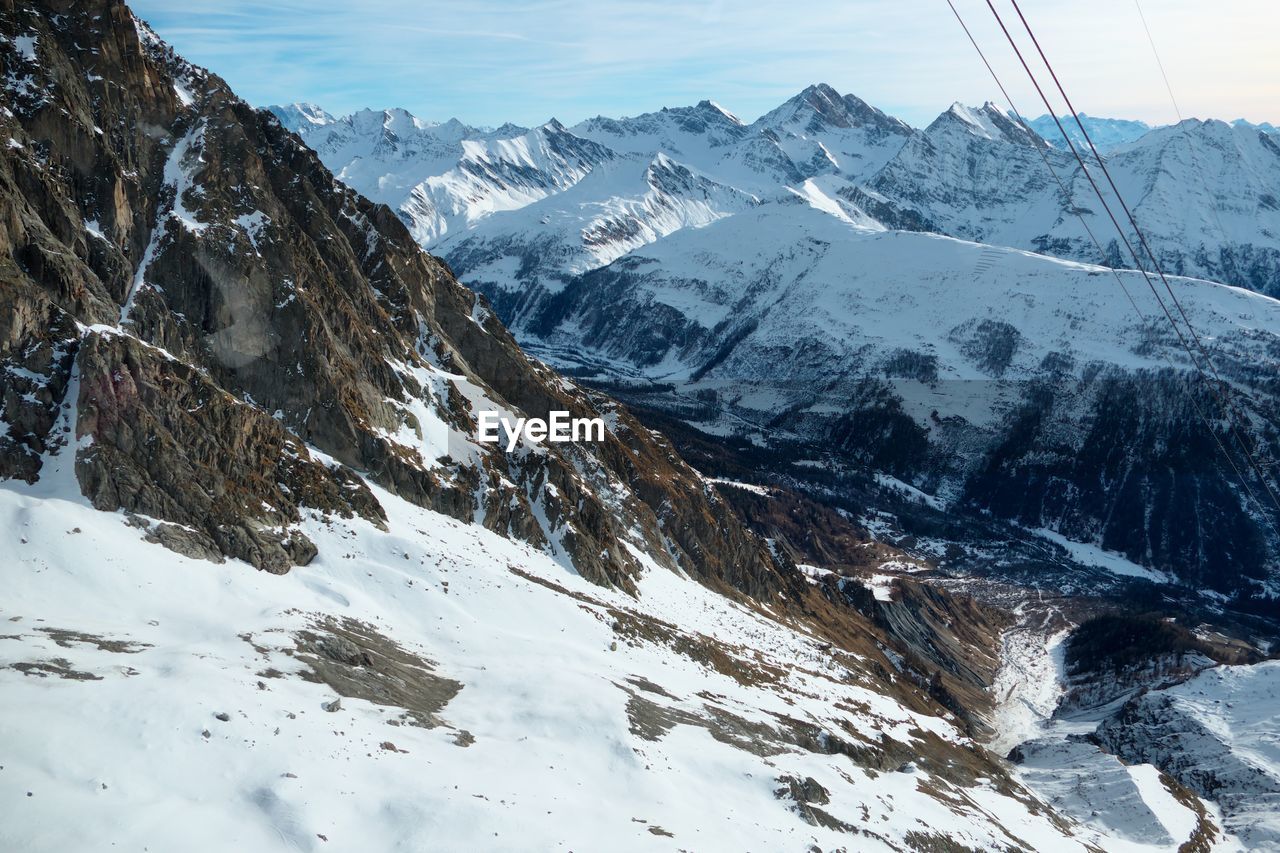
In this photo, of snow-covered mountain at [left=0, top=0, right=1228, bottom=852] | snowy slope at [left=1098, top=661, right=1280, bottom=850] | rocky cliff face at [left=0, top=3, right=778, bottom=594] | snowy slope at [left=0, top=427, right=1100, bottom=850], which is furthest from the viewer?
snowy slope at [left=1098, top=661, right=1280, bottom=850]

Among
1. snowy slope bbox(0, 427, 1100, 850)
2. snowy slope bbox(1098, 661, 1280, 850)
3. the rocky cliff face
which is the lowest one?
snowy slope bbox(1098, 661, 1280, 850)

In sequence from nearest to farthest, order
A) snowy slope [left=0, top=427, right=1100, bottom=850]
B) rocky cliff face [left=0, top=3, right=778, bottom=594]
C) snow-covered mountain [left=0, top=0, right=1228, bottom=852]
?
snowy slope [left=0, top=427, right=1100, bottom=850], snow-covered mountain [left=0, top=0, right=1228, bottom=852], rocky cliff face [left=0, top=3, right=778, bottom=594]

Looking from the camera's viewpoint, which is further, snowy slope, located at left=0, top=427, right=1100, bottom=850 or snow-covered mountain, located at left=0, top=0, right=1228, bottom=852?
snow-covered mountain, located at left=0, top=0, right=1228, bottom=852

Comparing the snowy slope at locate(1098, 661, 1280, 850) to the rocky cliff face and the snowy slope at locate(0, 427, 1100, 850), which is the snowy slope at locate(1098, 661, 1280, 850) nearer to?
the snowy slope at locate(0, 427, 1100, 850)

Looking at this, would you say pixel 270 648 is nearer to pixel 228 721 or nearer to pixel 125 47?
pixel 228 721

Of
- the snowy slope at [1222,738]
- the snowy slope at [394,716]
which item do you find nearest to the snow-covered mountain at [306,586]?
the snowy slope at [394,716]

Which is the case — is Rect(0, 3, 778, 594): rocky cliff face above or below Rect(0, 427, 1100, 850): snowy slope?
above

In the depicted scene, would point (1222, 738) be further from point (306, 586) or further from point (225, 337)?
point (225, 337)

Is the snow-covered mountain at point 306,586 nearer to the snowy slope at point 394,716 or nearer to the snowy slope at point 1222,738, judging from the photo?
the snowy slope at point 394,716

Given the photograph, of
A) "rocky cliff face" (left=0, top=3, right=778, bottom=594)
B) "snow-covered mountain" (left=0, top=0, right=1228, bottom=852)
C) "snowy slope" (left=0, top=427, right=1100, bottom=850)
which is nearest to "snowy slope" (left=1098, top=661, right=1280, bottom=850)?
"snow-covered mountain" (left=0, top=0, right=1228, bottom=852)

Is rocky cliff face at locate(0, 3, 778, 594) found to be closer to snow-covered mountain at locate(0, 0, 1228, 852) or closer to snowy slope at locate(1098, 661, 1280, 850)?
snow-covered mountain at locate(0, 0, 1228, 852)
